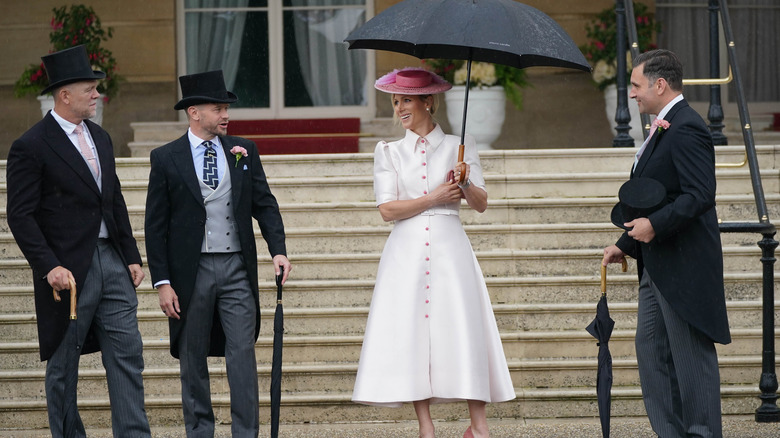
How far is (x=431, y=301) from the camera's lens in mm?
5652

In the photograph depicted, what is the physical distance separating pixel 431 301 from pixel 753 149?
2.92 metres

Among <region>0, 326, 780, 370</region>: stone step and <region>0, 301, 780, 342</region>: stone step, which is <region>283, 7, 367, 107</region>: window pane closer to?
<region>0, 301, 780, 342</region>: stone step

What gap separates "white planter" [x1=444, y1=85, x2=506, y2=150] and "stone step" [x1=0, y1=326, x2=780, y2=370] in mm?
2908

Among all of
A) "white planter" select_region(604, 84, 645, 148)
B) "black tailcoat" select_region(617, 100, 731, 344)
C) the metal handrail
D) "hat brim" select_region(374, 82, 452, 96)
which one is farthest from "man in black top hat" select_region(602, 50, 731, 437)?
"white planter" select_region(604, 84, 645, 148)

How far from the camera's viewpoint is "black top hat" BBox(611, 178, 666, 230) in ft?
16.9

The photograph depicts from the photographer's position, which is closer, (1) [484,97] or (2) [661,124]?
(2) [661,124]

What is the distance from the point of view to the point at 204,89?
18.9ft

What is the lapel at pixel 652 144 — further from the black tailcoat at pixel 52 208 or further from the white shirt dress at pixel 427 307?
the black tailcoat at pixel 52 208

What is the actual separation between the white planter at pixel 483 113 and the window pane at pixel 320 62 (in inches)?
84.9

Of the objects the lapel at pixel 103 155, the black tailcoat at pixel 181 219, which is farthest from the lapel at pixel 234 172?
the lapel at pixel 103 155

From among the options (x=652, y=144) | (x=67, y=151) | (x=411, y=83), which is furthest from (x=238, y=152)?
(x=652, y=144)

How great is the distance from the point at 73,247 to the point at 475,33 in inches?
81.3

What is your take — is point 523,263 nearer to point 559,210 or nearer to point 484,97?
point 559,210

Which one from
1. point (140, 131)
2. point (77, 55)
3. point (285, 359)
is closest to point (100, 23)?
point (140, 131)
